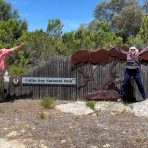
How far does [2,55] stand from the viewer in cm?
1349

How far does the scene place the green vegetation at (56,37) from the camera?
65.9ft

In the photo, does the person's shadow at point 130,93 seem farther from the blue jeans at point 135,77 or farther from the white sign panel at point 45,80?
the white sign panel at point 45,80

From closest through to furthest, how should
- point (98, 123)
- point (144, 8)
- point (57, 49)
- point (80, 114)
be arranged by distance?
point (98, 123) < point (80, 114) < point (57, 49) < point (144, 8)

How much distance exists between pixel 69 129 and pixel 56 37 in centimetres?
1546

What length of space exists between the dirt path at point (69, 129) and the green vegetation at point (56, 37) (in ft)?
10.4

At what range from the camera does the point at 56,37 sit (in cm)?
2567

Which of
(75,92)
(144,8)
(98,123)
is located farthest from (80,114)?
(144,8)

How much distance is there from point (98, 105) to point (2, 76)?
298 centimetres

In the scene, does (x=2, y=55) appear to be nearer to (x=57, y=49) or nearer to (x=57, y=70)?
→ (x=57, y=70)

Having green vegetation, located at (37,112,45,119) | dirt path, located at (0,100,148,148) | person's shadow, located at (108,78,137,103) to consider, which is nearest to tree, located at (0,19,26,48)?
person's shadow, located at (108,78,137,103)

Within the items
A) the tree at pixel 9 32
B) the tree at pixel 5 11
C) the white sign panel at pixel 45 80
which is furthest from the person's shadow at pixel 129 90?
the tree at pixel 5 11

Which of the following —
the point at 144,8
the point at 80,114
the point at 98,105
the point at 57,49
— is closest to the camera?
the point at 80,114

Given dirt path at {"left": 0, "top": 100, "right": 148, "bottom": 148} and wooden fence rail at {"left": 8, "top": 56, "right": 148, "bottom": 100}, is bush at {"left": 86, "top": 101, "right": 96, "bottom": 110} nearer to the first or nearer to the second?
dirt path at {"left": 0, "top": 100, "right": 148, "bottom": 148}

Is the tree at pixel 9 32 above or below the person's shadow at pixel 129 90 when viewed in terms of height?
above
